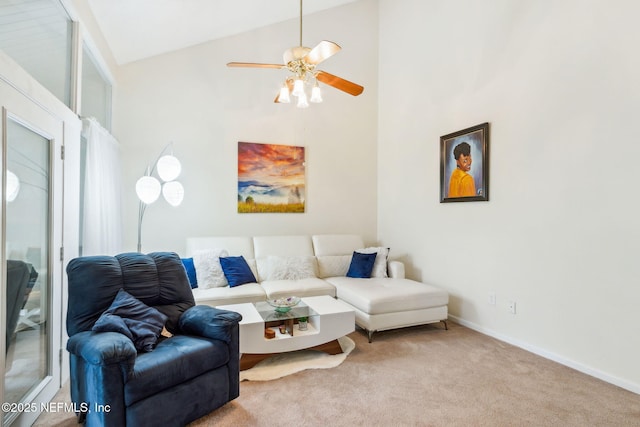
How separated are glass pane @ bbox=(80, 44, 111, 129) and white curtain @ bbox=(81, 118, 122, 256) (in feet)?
0.78

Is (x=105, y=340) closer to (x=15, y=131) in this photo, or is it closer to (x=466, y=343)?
(x=15, y=131)

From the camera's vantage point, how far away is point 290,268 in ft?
13.1

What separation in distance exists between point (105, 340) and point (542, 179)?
335 centimetres

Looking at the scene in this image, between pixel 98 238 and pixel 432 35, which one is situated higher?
pixel 432 35

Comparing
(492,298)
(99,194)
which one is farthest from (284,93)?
(492,298)

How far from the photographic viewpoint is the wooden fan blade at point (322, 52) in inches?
87.6

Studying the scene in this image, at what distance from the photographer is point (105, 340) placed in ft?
5.60

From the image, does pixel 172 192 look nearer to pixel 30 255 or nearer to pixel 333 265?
pixel 30 255

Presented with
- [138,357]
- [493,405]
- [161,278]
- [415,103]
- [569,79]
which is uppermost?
[415,103]

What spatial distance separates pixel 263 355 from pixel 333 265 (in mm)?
1763

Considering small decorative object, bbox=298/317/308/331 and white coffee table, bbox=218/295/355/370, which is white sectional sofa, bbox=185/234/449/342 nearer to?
white coffee table, bbox=218/295/355/370

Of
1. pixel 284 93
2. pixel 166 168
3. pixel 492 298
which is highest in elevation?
pixel 284 93

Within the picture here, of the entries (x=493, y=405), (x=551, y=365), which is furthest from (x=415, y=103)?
(x=493, y=405)

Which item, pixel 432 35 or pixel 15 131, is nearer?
pixel 15 131
